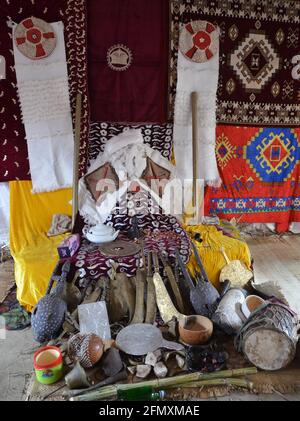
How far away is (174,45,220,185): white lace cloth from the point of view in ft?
10.9

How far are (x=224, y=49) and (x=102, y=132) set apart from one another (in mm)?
1493

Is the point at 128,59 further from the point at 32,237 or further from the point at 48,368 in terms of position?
the point at 48,368

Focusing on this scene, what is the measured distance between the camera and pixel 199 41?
3.25 metres

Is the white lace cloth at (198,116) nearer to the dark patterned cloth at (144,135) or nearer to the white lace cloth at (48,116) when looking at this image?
the dark patterned cloth at (144,135)

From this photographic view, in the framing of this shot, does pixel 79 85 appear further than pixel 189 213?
No

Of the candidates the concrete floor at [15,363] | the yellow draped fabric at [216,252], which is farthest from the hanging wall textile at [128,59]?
the concrete floor at [15,363]

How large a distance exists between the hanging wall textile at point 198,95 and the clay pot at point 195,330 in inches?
78.4

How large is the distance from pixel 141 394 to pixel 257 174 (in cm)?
300

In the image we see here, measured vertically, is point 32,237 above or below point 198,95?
below

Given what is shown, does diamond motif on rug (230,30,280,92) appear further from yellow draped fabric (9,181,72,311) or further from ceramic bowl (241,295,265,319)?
ceramic bowl (241,295,265,319)

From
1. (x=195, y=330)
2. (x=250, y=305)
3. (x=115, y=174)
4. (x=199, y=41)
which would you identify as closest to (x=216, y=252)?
(x=250, y=305)

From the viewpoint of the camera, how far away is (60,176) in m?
3.24

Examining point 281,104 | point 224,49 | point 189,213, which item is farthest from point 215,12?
point 189,213
